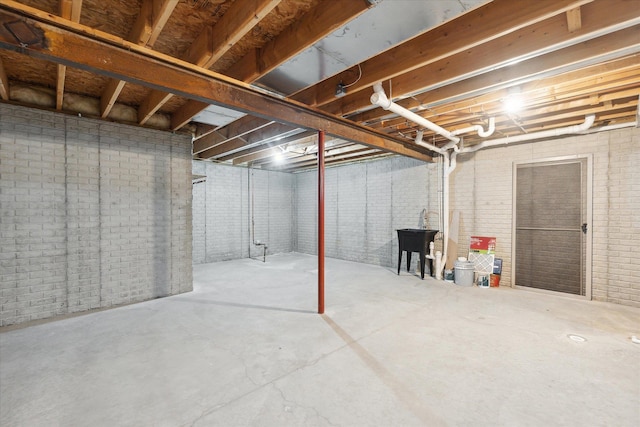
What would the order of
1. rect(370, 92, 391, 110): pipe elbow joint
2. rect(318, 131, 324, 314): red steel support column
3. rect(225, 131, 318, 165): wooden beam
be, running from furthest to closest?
rect(225, 131, 318, 165): wooden beam
rect(318, 131, 324, 314): red steel support column
rect(370, 92, 391, 110): pipe elbow joint

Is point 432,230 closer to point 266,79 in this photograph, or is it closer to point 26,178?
point 266,79

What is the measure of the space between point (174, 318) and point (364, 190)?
199 inches

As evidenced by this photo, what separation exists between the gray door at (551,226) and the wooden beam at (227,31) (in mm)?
4844

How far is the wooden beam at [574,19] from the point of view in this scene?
187 cm

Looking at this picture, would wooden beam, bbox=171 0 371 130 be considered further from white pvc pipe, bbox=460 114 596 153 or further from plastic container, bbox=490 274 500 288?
plastic container, bbox=490 274 500 288

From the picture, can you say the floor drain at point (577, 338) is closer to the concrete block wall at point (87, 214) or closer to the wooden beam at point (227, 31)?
the wooden beam at point (227, 31)

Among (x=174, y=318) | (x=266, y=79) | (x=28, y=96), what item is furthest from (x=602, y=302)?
(x=28, y=96)

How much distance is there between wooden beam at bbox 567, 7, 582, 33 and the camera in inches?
73.7

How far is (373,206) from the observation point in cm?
682

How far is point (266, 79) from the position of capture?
270 centimetres

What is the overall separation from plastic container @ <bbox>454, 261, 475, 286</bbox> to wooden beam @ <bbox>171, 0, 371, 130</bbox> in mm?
4421

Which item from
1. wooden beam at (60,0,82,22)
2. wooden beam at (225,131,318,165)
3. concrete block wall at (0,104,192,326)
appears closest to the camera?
wooden beam at (60,0,82,22)

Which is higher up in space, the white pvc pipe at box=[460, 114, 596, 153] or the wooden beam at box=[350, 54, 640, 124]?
the wooden beam at box=[350, 54, 640, 124]

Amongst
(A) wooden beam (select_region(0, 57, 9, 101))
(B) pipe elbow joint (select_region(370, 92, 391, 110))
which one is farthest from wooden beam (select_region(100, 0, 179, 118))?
(B) pipe elbow joint (select_region(370, 92, 391, 110))
